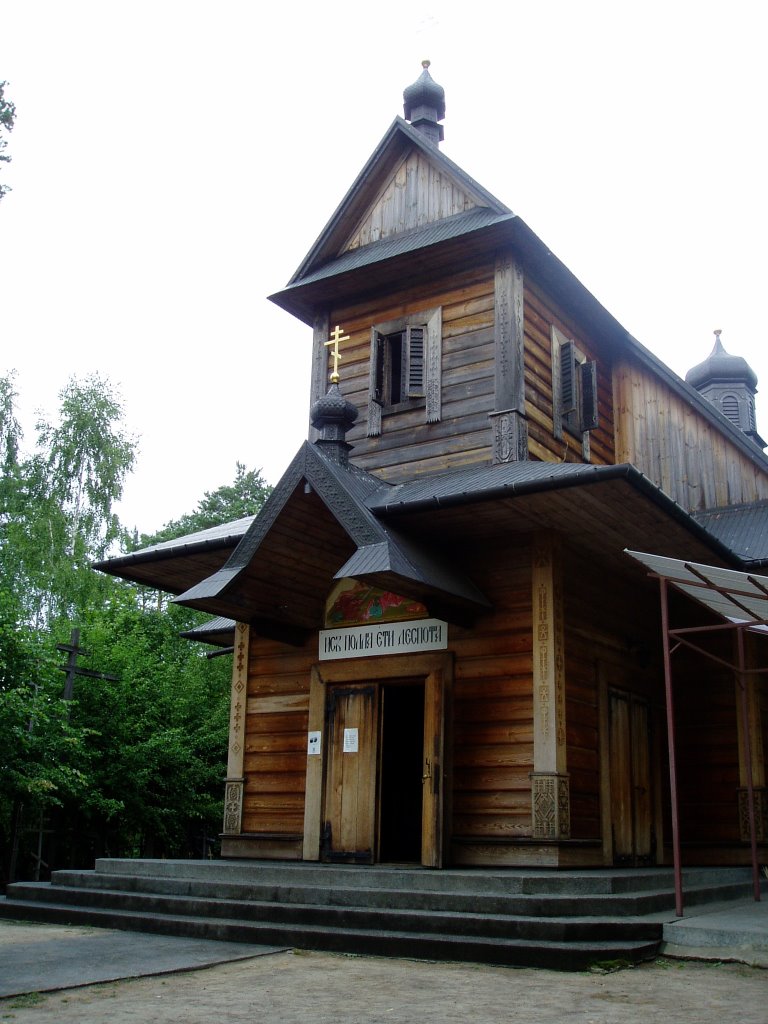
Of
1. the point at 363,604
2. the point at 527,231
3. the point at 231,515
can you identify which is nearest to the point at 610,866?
the point at 363,604

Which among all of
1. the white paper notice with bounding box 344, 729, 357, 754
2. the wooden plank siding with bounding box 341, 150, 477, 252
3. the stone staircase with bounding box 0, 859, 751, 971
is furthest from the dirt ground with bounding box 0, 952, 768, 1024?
the wooden plank siding with bounding box 341, 150, 477, 252

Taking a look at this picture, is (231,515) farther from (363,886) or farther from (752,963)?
(752,963)

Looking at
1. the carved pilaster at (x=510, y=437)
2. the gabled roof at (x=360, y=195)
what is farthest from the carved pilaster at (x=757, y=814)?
the gabled roof at (x=360, y=195)

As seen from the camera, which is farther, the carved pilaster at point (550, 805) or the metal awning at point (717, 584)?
the carved pilaster at point (550, 805)

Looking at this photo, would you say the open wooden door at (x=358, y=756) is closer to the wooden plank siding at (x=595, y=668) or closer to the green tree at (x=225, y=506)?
the wooden plank siding at (x=595, y=668)

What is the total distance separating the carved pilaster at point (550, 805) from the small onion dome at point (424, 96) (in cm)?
995

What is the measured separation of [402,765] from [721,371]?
2076 cm

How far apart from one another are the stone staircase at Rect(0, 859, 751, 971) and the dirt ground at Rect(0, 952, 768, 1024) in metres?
0.27

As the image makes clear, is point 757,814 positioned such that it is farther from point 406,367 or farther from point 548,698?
point 406,367

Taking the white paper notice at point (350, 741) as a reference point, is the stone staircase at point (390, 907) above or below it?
below

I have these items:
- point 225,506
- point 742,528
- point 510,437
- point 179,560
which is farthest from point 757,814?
point 225,506

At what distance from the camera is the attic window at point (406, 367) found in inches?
484

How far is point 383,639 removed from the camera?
11.0m

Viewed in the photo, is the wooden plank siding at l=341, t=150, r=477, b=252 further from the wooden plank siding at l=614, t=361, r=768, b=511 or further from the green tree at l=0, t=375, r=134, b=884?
the green tree at l=0, t=375, r=134, b=884
